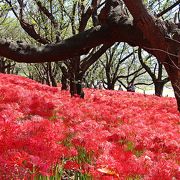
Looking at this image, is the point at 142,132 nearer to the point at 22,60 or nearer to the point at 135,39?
the point at 135,39

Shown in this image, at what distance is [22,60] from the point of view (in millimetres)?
7340

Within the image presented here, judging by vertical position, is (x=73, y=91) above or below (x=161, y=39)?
below

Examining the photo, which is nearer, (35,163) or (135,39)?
(35,163)

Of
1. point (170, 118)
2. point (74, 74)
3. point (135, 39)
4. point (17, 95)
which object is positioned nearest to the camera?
point (135, 39)

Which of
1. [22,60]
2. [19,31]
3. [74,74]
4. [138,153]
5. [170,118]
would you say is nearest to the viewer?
[138,153]

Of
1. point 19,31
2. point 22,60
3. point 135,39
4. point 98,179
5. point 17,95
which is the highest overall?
point 19,31

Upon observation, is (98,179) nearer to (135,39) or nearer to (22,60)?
(135,39)

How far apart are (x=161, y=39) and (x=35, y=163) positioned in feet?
11.0

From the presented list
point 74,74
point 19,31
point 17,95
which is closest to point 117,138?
point 17,95

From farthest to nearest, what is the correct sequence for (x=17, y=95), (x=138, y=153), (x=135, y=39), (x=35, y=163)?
1. (x=17, y=95)
2. (x=135, y=39)
3. (x=138, y=153)
4. (x=35, y=163)

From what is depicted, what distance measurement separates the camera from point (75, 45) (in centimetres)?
723

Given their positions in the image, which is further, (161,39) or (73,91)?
(73,91)

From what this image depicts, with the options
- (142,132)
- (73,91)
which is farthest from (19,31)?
(142,132)

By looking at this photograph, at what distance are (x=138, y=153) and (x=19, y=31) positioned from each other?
3976 cm
